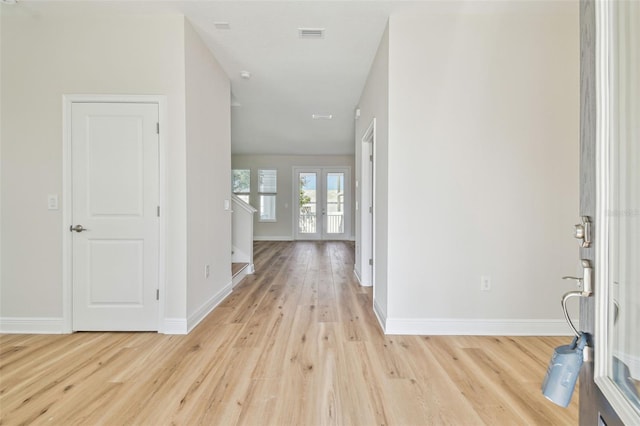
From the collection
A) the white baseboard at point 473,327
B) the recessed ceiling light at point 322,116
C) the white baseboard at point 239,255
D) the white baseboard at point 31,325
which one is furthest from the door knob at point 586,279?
the recessed ceiling light at point 322,116

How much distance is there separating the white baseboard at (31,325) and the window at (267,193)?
246 inches

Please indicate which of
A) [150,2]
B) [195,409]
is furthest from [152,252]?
[150,2]

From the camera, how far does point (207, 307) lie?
111 inches

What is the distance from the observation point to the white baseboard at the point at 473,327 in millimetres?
2398

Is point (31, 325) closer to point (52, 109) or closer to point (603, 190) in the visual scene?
point (52, 109)

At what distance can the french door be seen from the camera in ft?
28.2

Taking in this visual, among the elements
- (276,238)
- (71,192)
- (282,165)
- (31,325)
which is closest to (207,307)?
(31,325)

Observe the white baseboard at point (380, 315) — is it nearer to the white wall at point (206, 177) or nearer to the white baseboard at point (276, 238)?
the white wall at point (206, 177)

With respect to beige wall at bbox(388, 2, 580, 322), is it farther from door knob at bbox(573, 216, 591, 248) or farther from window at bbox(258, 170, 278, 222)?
window at bbox(258, 170, 278, 222)

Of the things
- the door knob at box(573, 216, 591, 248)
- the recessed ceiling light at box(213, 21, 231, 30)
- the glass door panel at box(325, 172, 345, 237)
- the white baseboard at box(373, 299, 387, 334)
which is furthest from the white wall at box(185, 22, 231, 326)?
the glass door panel at box(325, 172, 345, 237)

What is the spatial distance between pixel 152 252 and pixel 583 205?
278 centimetres

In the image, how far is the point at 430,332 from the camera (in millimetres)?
2408

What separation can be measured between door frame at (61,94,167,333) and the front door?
268 centimetres

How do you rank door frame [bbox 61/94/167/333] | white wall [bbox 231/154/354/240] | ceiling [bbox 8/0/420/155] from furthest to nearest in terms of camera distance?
white wall [bbox 231/154/354/240] < door frame [bbox 61/94/167/333] < ceiling [bbox 8/0/420/155]
